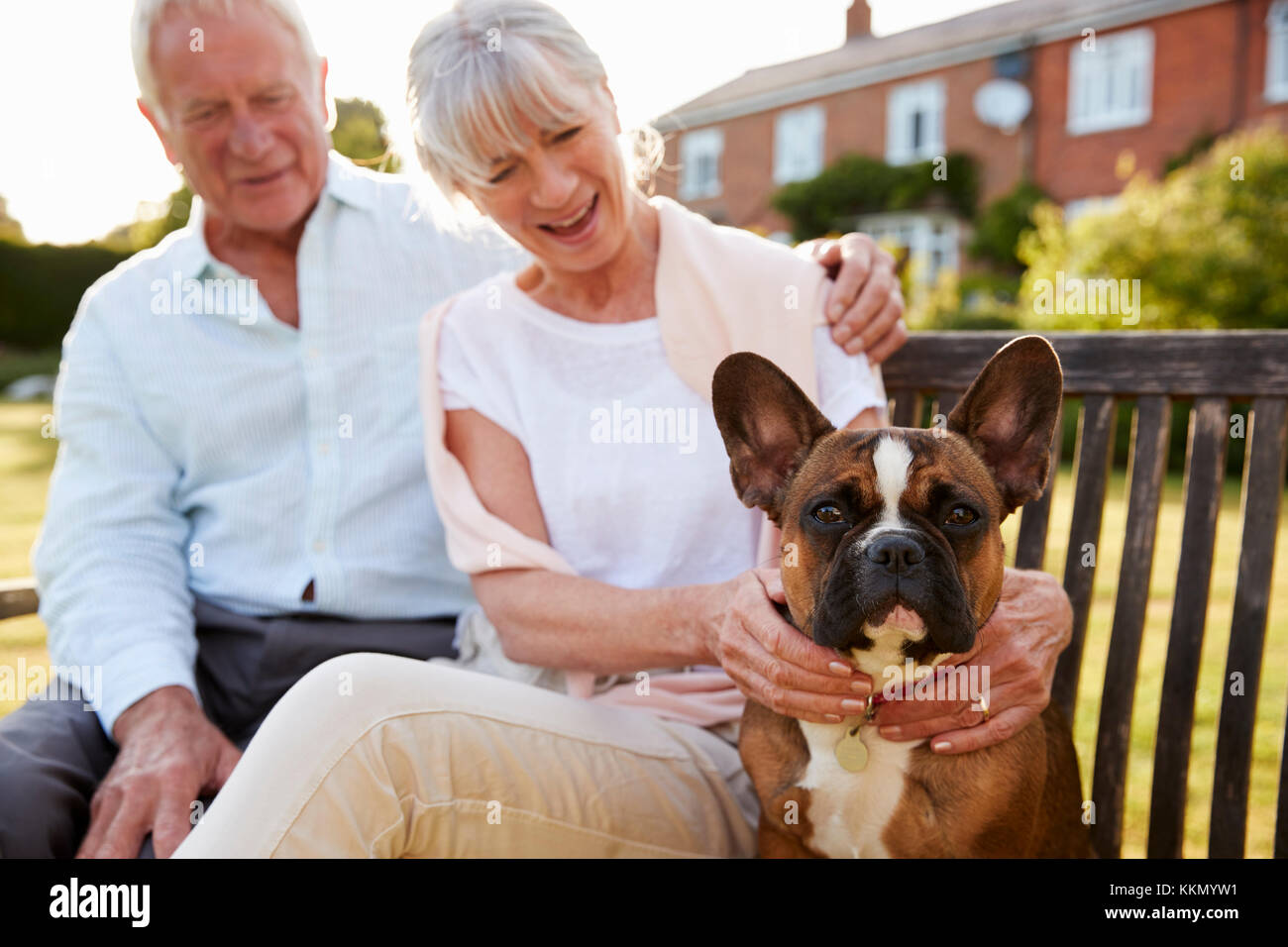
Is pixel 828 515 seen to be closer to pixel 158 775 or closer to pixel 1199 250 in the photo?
pixel 158 775

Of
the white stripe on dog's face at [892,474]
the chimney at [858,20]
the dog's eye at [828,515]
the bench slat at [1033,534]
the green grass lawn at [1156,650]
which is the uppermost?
the chimney at [858,20]

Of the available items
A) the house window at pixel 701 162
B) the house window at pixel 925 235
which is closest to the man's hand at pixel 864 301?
the house window at pixel 925 235

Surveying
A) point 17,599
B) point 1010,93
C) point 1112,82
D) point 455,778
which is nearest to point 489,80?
point 455,778

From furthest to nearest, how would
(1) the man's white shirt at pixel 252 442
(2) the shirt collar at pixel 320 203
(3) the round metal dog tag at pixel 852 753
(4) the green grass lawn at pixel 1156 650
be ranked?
(4) the green grass lawn at pixel 1156 650 → (2) the shirt collar at pixel 320 203 → (1) the man's white shirt at pixel 252 442 → (3) the round metal dog tag at pixel 852 753

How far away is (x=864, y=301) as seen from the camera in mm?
2584

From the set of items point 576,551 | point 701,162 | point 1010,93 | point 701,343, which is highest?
point 701,162

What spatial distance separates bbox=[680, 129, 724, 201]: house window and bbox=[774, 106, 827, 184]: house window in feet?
6.18

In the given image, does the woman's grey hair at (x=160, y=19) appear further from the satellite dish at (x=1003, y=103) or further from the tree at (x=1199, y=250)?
the satellite dish at (x=1003, y=103)

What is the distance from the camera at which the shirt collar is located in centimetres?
315

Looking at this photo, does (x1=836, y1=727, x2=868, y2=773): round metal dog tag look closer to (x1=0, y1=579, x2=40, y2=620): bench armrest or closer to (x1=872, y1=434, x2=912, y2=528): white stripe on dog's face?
(x1=872, y1=434, x2=912, y2=528): white stripe on dog's face

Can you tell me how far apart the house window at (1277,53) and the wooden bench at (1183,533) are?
19.6 meters

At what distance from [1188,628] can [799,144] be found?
2656cm

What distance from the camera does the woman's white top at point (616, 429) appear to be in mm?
2594
